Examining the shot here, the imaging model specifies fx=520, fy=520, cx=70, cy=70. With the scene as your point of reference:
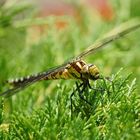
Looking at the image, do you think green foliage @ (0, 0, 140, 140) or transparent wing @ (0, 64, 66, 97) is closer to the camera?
green foliage @ (0, 0, 140, 140)

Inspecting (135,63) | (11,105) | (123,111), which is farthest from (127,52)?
(123,111)

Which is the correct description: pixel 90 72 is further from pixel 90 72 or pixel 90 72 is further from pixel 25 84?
pixel 25 84

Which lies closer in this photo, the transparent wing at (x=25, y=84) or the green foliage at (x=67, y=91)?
the green foliage at (x=67, y=91)

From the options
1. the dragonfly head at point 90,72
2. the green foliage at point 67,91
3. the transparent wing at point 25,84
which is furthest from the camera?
the dragonfly head at point 90,72

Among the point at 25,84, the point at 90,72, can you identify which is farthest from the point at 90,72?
the point at 25,84

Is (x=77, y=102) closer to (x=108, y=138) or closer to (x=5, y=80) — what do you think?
(x=108, y=138)
